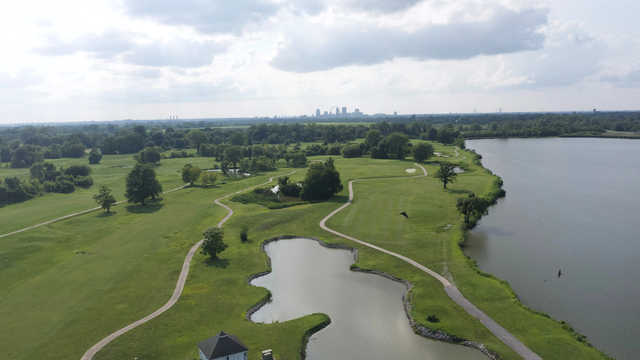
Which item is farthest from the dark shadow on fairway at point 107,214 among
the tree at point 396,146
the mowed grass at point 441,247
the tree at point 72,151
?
the tree at point 72,151

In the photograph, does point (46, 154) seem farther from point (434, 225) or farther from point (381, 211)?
point (434, 225)

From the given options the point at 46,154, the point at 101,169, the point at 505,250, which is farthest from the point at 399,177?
the point at 46,154

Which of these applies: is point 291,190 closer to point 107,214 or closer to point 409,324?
point 107,214

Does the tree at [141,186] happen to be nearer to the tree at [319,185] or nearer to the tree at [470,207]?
the tree at [319,185]

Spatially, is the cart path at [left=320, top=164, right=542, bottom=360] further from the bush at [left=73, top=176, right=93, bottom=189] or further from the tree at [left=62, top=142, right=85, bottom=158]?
the tree at [left=62, top=142, right=85, bottom=158]

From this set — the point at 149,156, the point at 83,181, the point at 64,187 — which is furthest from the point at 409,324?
the point at 149,156
